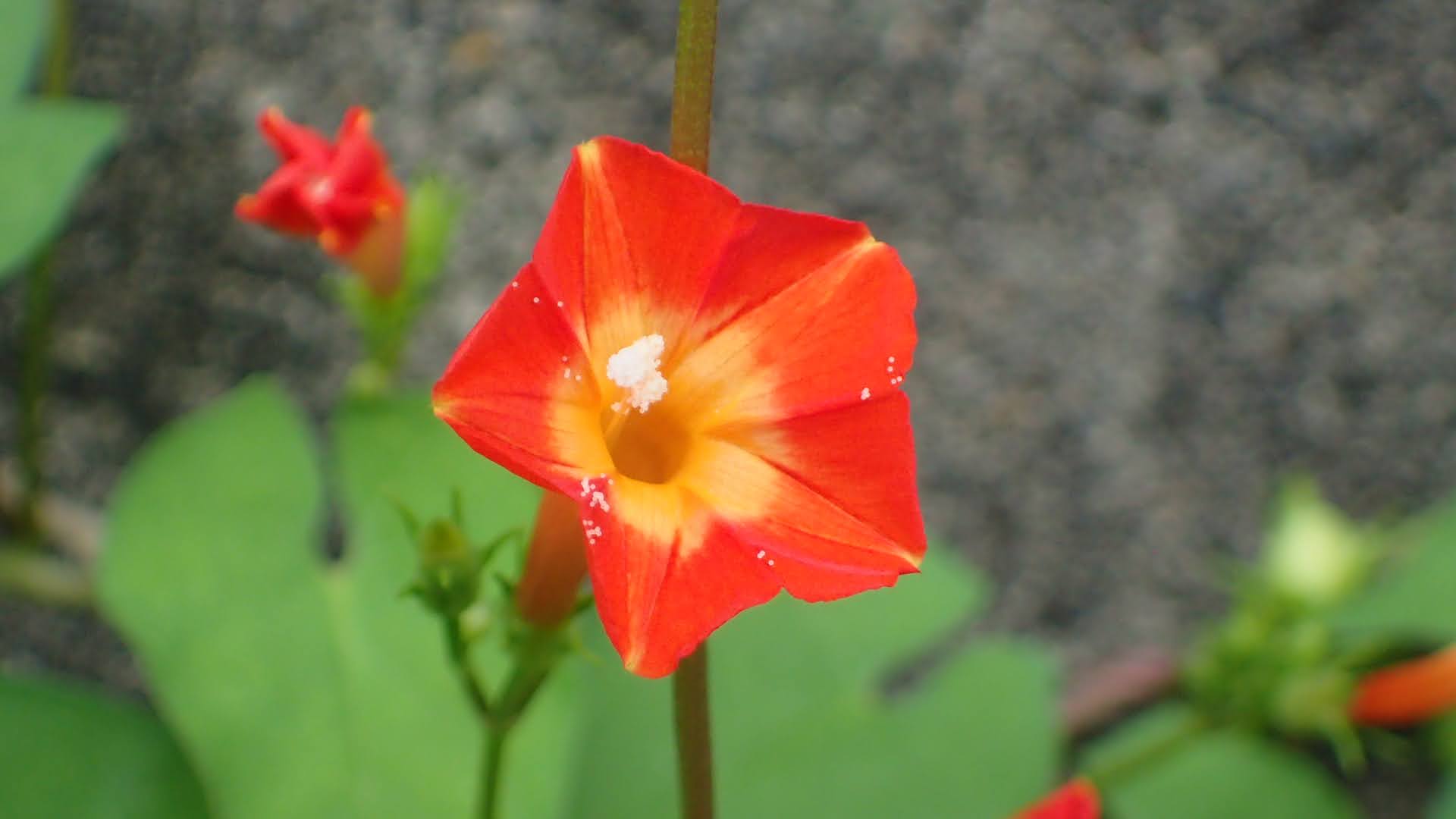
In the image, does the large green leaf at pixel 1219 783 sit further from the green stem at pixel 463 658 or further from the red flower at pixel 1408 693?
the green stem at pixel 463 658

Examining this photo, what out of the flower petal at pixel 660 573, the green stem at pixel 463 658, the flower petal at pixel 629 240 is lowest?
the green stem at pixel 463 658

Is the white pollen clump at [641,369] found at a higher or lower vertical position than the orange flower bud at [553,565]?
higher

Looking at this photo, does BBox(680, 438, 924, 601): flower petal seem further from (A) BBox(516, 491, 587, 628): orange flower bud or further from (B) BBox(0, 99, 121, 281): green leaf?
(B) BBox(0, 99, 121, 281): green leaf

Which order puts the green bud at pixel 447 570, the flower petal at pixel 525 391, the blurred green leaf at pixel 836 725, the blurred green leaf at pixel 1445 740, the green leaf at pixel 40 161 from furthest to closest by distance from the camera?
the blurred green leaf at pixel 1445 740 → the blurred green leaf at pixel 836 725 → the green leaf at pixel 40 161 → the green bud at pixel 447 570 → the flower petal at pixel 525 391

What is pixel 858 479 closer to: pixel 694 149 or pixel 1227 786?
pixel 694 149

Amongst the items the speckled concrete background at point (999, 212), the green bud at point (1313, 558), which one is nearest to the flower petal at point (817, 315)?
the speckled concrete background at point (999, 212)

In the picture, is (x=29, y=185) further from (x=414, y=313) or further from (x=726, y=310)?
(x=726, y=310)
